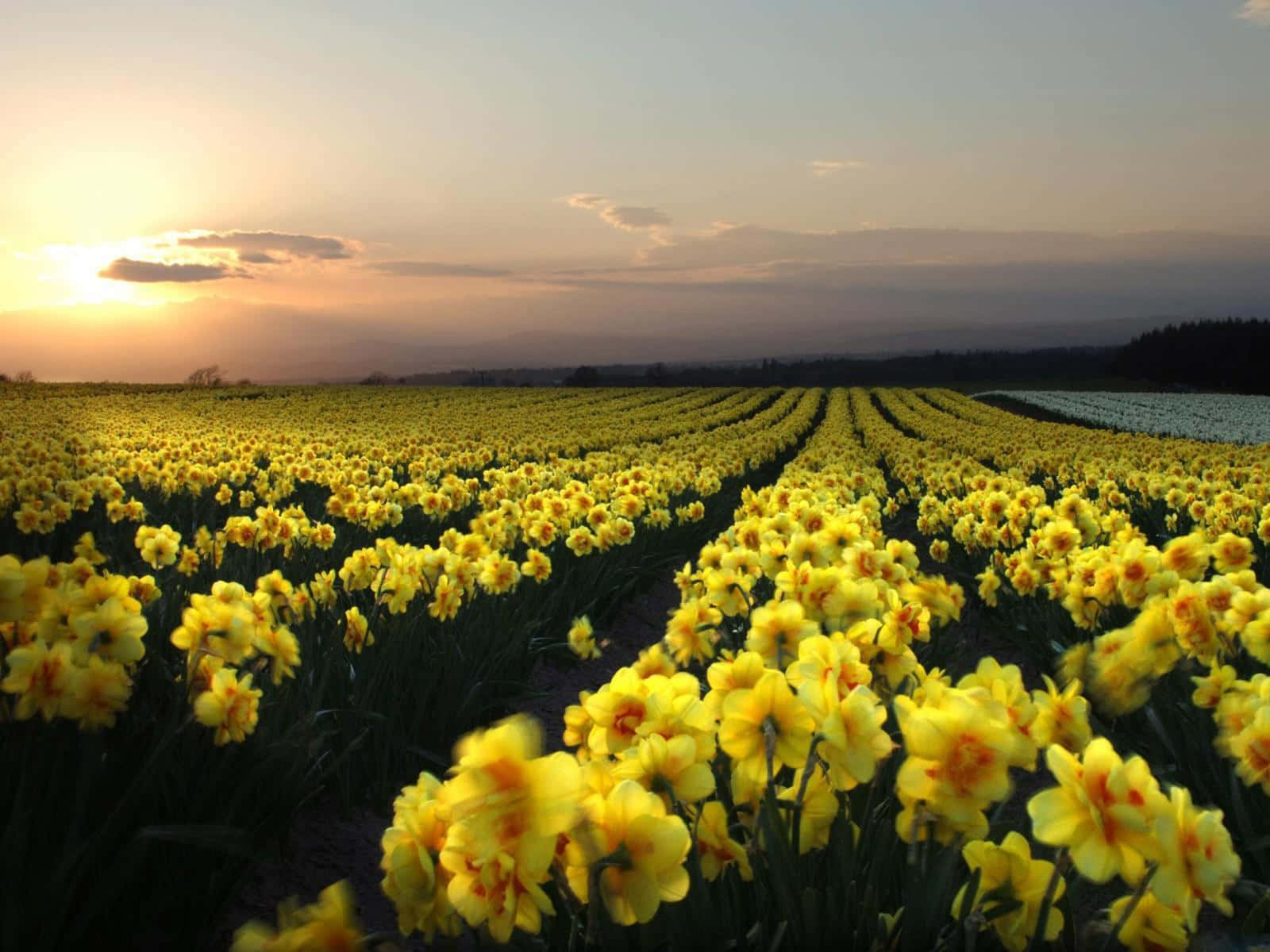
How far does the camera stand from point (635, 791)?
1.39 m

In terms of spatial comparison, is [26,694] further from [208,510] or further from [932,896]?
[208,510]

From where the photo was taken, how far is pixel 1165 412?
4134 centimetres

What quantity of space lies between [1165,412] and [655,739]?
46.4 m

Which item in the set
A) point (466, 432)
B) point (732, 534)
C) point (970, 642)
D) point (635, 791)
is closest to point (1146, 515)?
point (970, 642)

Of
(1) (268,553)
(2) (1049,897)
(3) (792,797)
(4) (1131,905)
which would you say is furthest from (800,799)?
(1) (268,553)

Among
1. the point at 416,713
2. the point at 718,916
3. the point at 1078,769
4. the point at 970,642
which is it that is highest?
the point at 1078,769

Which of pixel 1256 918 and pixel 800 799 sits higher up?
pixel 800 799

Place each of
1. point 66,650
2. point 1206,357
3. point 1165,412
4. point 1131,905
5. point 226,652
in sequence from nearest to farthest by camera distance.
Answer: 1. point 1131,905
2. point 66,650
3. point 226,652
4. point 1165,412
5. point 1206,357

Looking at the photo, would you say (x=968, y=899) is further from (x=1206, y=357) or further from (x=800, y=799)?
(x=1206, y=357)

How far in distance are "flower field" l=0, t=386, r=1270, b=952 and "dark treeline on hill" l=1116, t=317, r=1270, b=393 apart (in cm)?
8034

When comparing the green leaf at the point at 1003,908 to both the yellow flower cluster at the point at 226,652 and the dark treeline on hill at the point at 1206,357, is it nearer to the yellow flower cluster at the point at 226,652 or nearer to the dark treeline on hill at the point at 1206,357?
the yellow flower cluster at the point at 226,652

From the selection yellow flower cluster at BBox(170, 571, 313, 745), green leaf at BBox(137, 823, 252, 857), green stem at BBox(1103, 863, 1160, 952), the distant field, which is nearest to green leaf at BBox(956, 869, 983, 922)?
green stem at BBox(1103, 863, 1160, 952)

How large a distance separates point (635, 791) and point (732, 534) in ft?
12.4

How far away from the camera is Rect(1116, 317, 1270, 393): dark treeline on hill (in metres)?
74.2
